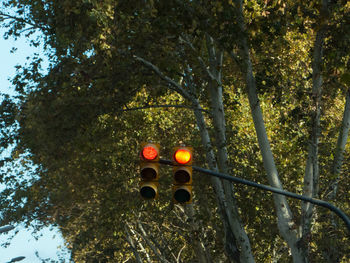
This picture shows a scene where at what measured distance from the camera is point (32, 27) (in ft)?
59.8

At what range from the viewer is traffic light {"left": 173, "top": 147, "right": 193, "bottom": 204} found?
27.4 feet

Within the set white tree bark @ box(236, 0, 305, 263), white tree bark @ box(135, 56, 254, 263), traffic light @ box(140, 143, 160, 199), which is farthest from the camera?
white tree bark @ box(135, 56, 254, 263)

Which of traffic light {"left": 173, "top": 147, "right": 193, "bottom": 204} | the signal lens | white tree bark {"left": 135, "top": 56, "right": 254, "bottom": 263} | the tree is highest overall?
the tree

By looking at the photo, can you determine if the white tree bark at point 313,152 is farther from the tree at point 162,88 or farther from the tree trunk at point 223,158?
the tree trunk at point 223,158

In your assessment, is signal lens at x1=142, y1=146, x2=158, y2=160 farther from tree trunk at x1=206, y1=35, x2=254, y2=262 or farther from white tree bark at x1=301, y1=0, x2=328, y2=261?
tree trunk at x1=206, y1=35, x2=254, y2=262

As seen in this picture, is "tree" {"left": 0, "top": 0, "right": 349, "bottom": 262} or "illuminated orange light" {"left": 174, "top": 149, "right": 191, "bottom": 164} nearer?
"illuminated orange light" {"left": 174, "top": 149, "right": 191, "bottom": 164}

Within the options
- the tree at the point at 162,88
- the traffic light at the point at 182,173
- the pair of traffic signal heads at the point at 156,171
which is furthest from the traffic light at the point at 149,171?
the tree at the point at 162,88

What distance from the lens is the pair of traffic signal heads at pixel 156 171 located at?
8.35m

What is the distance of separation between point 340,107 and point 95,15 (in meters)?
14.7

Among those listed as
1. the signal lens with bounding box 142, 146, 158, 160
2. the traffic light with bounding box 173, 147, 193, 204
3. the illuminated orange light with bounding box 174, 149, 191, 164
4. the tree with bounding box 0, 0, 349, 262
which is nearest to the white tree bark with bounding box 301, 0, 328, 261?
the tree with bounding box 0, 0, 349, 262

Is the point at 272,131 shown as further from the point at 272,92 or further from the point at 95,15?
the point at 95,15

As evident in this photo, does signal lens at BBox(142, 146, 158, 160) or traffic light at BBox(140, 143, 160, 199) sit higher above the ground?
signal lens at BBox(142, 146, 158, 160)

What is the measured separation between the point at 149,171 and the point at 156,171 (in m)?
0.10

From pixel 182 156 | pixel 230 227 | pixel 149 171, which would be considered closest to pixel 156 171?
pixel 149 171
